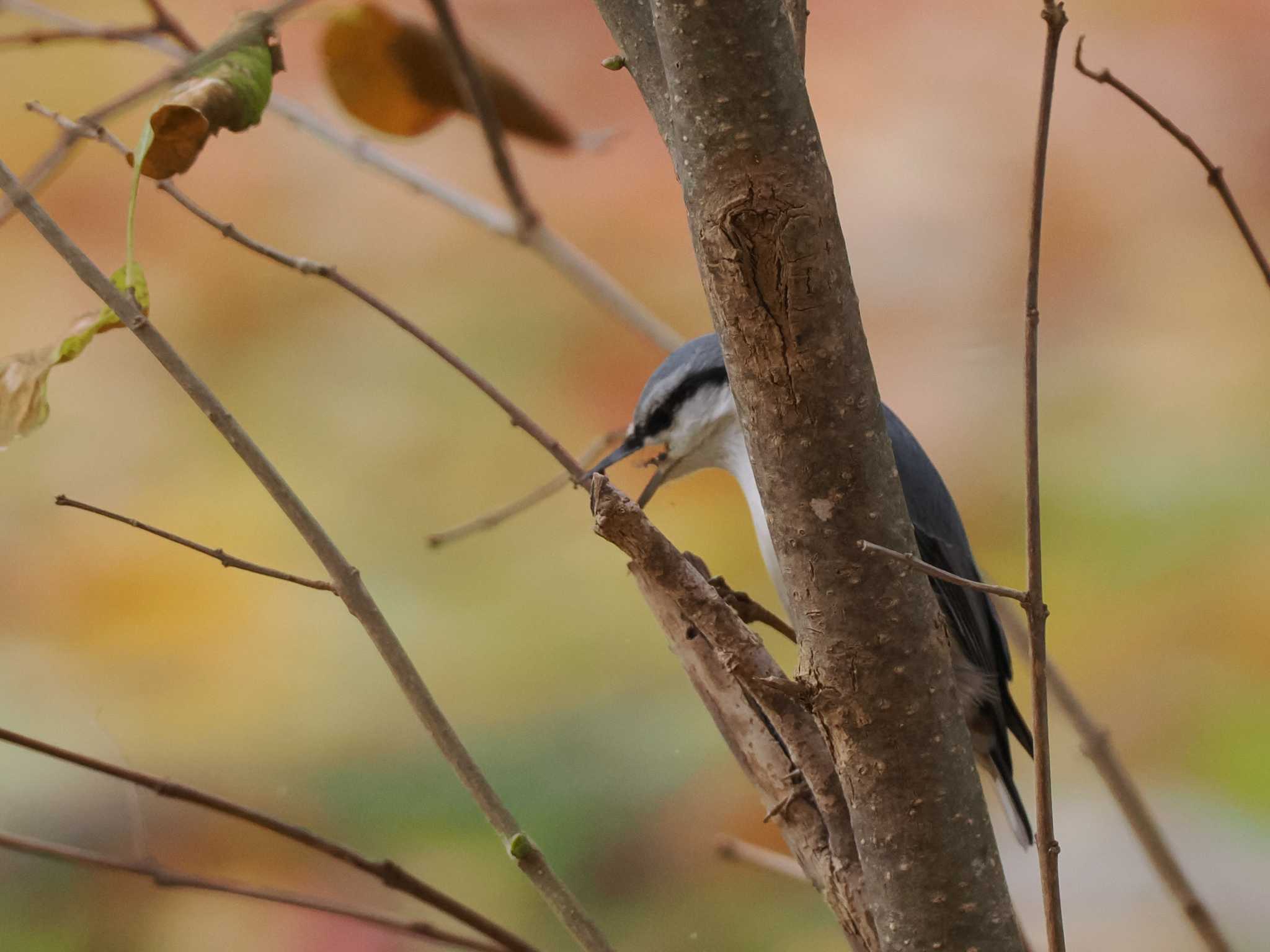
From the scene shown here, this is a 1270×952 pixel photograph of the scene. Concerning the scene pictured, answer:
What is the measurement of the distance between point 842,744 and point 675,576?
105 mm

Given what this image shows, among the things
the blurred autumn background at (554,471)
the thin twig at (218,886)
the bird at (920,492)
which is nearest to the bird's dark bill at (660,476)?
the bird at (920,492)

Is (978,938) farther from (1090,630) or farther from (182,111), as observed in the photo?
(1090,630)

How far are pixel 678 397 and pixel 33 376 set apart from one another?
25.8 inches

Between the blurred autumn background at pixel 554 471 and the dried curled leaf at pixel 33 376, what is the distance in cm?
54

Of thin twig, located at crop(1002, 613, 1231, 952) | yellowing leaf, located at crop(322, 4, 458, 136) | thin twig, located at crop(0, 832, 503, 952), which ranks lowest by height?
thin twig, located at crop(0, 832, 503, 952)

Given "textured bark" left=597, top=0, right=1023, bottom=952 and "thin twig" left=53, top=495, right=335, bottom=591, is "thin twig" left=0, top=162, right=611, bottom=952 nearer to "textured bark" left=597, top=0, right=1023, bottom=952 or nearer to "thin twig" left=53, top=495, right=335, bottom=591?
"thin twig" left=53, top=495, right=335, bottom=591

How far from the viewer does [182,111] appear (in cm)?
52

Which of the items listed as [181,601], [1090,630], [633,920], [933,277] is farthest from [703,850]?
[933,277]

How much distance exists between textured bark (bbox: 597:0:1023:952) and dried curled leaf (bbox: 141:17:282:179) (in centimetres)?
19

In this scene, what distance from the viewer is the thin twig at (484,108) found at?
740 millimetres

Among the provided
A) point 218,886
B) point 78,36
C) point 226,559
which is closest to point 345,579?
point 226,559

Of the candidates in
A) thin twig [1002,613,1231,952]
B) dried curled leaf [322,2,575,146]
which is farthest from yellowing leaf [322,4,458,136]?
thin twig [1002,613,1231,952]

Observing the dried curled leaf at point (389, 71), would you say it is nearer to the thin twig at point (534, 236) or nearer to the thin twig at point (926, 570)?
the thin twig at point (534, 236)

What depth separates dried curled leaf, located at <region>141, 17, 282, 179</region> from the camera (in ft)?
1.72
